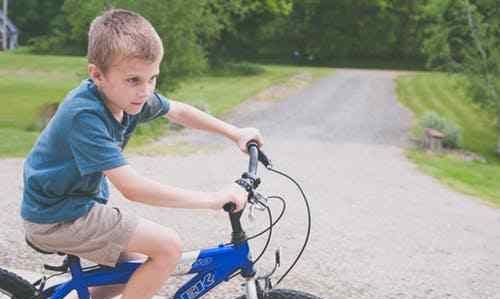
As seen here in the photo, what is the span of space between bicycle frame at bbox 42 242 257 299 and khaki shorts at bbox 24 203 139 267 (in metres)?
0.13

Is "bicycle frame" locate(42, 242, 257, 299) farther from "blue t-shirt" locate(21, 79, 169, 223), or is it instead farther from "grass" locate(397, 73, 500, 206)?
"grass" locate(397, 73, 500, 206)

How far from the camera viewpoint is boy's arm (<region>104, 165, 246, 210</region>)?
98.9 inches

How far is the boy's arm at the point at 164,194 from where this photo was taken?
8.24 feet

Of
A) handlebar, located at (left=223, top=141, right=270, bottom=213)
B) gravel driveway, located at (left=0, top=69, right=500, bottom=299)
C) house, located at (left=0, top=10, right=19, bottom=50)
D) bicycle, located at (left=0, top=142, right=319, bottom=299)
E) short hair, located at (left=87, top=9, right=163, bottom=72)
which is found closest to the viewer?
short hair, located at (left=87, top=9, right=163, bottom=72)

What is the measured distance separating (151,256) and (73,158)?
1.52 ft

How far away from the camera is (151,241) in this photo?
2686 mm

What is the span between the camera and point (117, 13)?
249 cm

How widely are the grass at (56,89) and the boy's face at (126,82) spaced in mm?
7806

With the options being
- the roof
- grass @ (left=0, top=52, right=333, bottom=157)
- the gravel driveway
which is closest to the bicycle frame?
the gravel driveway

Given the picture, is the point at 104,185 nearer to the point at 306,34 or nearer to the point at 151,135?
the point at 151,135

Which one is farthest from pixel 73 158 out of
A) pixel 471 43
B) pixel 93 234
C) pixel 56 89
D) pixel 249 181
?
pixel 56 89

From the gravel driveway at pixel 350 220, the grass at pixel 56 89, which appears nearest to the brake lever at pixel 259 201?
the gravel driveway at pixel 350 220

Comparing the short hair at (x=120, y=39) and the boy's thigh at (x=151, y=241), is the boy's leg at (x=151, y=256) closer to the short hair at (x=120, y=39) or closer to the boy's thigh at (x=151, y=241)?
the boy's thigh at (x=151, y=241)

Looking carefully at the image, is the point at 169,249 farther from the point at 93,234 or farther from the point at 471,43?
the point at 471,43
